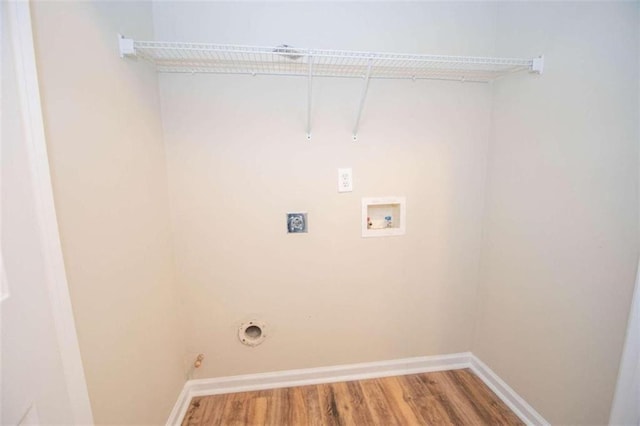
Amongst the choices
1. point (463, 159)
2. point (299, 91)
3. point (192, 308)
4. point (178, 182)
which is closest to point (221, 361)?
point (192, 308)

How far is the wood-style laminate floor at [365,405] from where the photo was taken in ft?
4.94

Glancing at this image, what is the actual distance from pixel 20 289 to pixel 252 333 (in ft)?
4.04

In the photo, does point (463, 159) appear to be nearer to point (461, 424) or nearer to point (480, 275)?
point (480, 275)

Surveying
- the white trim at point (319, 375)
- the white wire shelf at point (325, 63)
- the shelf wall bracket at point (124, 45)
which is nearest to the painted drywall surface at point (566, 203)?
the white wire shelf at point (325, 63)

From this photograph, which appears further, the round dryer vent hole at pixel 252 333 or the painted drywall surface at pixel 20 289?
the round dryer vent hole at pixel 252 333

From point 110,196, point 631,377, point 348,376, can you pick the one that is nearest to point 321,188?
point 110,196

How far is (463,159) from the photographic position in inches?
65.7

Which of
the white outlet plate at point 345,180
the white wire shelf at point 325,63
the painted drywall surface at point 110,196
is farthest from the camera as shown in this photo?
the white outlet plate at point 345,180

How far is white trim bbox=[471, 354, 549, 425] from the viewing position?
1.45 metres

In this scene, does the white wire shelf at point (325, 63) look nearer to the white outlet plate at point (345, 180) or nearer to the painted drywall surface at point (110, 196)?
the painted drywall surface at point (110, 196)

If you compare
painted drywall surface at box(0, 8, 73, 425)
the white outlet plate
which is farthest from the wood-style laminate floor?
the white outlet plate

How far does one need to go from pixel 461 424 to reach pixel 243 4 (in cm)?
256

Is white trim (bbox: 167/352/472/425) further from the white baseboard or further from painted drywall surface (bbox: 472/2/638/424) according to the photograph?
painted drywall surface (bbox: 472/2/638/424)

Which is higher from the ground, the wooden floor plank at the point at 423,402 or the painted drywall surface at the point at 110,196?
the painted drywall surface at the point at 110,196
